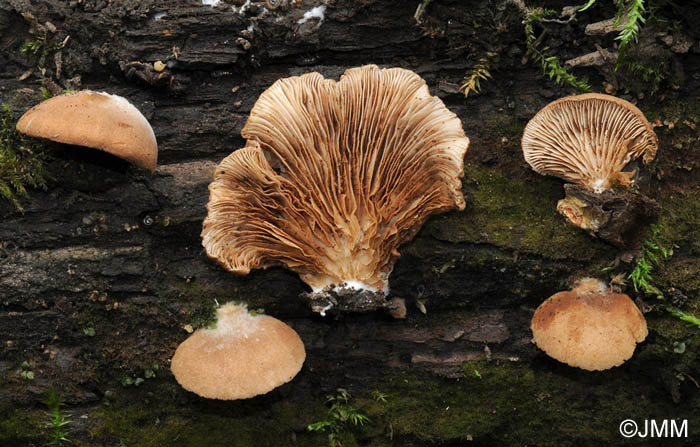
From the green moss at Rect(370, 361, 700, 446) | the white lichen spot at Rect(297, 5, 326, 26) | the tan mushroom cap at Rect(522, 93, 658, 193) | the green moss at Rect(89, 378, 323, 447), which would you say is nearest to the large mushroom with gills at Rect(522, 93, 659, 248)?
the tan mushroom cap at Rect(522, 93, 658, 193)

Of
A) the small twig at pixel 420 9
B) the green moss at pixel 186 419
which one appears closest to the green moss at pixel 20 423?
the green moss at pixel 186 419

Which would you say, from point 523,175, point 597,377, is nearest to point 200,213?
point 523,175

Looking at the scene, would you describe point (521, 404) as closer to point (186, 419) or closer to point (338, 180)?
point (338, 180)

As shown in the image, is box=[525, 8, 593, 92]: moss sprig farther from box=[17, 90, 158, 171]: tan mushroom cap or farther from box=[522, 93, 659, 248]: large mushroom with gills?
box=[17, 90, 158, 171]: tan mushroom cap

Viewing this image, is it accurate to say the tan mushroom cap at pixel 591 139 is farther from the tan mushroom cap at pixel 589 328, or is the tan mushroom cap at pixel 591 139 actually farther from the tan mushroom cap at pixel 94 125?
the tan mushroom cap at pixel 94 125

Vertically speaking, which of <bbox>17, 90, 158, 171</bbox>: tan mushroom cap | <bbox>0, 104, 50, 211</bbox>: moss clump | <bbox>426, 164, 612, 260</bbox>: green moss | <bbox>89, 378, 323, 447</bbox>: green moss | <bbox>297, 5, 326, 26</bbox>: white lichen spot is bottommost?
<bbox>89, 378, 323, 447</bbox>: green moss

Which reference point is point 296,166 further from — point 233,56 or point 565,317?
point 565,317

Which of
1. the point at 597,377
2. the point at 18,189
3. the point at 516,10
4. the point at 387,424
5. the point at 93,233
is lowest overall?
the point at 387,424
